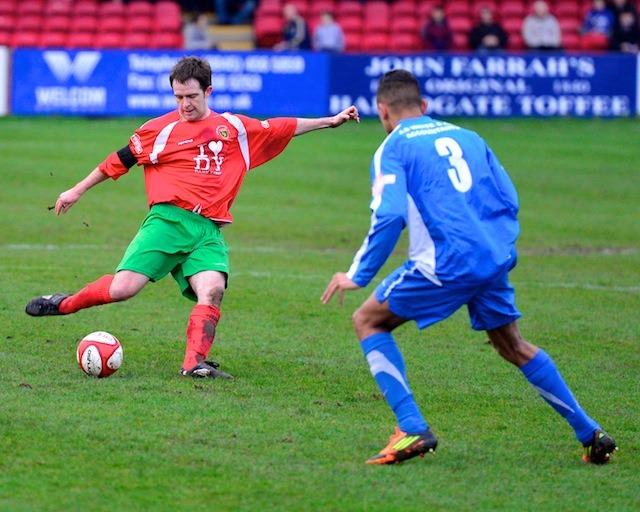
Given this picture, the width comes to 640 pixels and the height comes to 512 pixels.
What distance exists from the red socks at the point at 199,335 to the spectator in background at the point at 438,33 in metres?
18.0

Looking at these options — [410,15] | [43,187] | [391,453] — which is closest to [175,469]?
[391,453]

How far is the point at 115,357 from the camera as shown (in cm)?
684

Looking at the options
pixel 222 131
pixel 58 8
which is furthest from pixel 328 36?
pixel 222 131

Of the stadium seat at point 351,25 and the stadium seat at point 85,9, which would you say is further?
the stadium seat at point 351,25

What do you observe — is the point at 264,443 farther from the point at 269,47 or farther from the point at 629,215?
the point at 269,47

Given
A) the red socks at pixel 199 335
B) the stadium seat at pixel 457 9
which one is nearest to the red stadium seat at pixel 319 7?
the stadium seat at pixel 457 9

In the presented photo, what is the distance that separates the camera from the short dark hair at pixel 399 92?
5469mm

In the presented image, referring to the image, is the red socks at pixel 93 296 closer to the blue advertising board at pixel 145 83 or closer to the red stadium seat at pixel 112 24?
the blue advertising board at pixel 145 83

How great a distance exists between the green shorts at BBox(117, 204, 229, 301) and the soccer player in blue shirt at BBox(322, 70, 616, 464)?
1.89 m

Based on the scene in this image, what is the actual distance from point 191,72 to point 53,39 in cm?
1933

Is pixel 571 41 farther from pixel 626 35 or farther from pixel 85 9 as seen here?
pixel 85 9

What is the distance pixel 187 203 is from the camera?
23.1 ft

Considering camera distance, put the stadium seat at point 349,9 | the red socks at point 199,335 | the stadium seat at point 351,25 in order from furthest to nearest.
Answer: the stadium seat at point 349,9, the stadium seat at point 351,25, the red socks at point 199,335

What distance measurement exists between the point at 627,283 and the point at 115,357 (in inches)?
236
